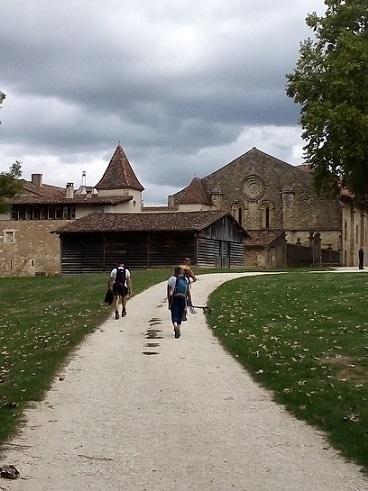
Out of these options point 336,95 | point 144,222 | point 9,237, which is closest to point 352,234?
point 144,222

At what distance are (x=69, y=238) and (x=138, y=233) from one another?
5743mm

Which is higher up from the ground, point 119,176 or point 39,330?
point 119,176

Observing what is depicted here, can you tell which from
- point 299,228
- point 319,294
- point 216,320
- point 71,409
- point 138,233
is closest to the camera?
point 71,409

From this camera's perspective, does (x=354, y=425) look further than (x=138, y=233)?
No

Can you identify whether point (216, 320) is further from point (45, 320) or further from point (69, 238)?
point (69, 238)

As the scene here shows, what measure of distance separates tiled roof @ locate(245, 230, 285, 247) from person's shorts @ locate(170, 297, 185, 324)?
4803 centimetres

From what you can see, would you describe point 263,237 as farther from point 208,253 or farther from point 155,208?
point 155,208

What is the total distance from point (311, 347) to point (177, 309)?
4.57m

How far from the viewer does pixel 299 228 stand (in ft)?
257

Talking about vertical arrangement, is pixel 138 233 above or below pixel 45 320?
above

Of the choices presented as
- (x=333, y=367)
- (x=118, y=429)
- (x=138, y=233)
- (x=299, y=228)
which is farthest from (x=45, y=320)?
(x=299, y=228)

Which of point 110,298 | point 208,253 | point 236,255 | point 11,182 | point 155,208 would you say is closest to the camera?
point 110,298

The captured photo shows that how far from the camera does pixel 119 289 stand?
23344 millimetres

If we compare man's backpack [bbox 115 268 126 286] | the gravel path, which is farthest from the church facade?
the gravel path
